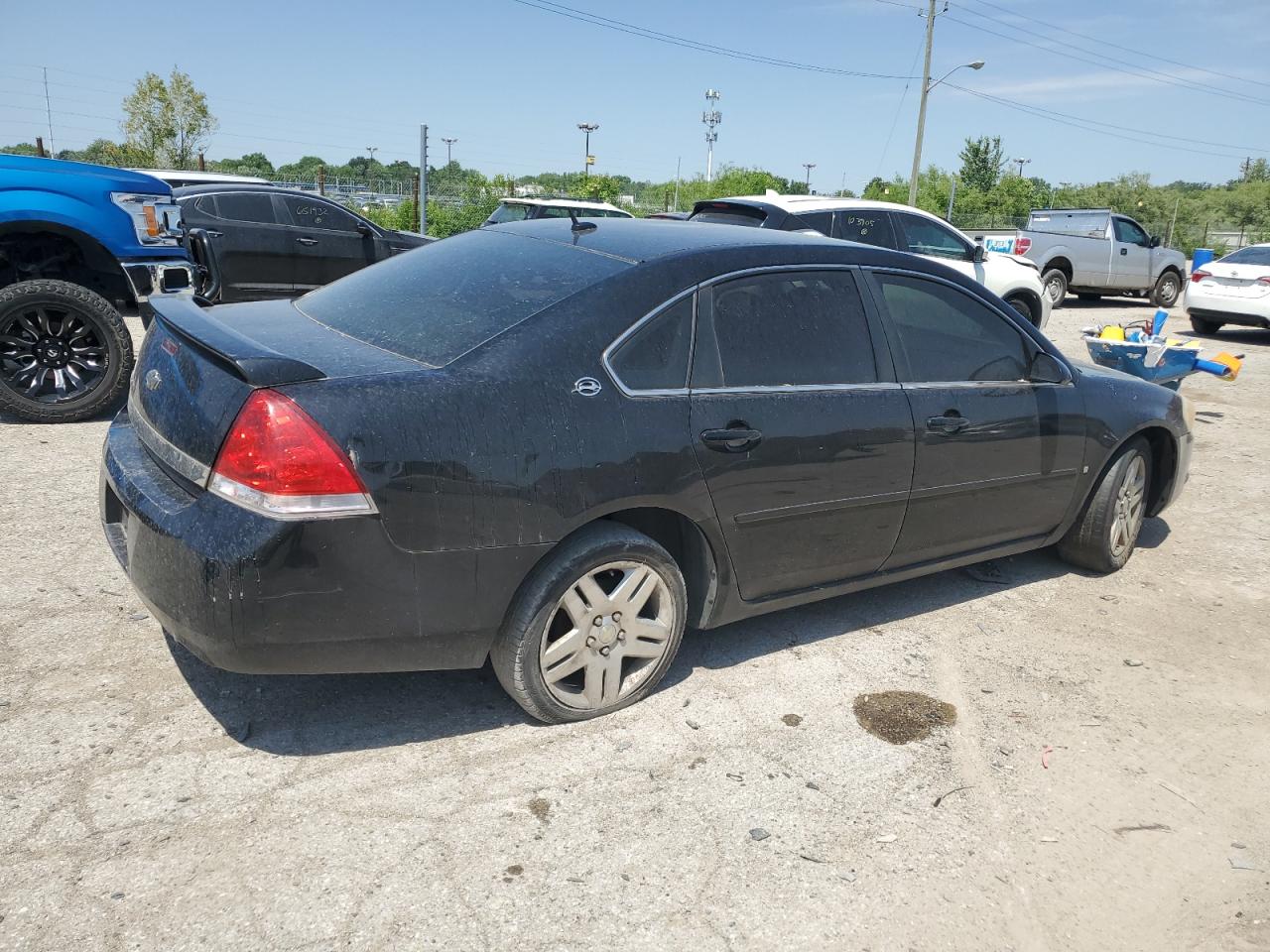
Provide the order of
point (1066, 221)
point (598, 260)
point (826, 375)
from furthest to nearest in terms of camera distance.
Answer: point (1066, 221), point (826, 375), point (598, 260)

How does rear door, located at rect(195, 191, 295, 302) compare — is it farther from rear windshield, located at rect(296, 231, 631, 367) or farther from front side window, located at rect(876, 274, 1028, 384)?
front side window, located at rect(876, 274, 1028, 384)

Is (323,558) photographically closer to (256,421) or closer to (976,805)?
(256,421)

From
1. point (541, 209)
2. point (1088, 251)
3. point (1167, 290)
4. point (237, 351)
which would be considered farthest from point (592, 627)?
point (1167, 290)

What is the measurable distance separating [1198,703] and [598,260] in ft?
9.20

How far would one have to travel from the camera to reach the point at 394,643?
2.84 metres

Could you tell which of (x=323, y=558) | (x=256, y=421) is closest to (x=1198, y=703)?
(x=323, y=558)

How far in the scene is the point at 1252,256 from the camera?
1523 cm

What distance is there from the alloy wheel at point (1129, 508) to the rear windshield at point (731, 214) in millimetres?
5353

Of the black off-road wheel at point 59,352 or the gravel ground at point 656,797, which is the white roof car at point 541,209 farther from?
the gravel ground at point 656,797

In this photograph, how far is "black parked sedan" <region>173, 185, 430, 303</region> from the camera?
33.6 feet

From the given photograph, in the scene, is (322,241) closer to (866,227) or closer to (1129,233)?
(866,227)

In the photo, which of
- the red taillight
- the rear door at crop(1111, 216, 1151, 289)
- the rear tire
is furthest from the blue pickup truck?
the rear door at crop(1111, 216, 1151, 289)

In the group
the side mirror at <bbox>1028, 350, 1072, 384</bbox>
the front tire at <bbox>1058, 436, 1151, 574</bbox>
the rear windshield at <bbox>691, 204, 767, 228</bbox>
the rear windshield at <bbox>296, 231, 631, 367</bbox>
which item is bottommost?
the front tire at <bbox>1058, 436, 1151, 574</bbox>

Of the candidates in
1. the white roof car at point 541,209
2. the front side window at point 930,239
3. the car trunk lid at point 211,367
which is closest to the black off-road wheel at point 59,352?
the car trunk lid at point 211,367
